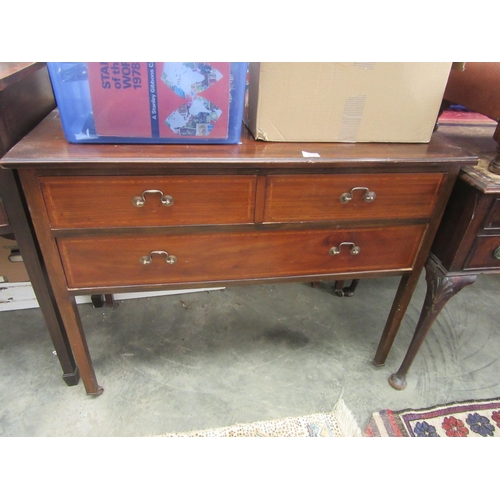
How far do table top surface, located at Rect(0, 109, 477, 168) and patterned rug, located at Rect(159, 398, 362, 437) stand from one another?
82cm

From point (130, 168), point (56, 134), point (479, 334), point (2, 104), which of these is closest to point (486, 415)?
point (479, 334)

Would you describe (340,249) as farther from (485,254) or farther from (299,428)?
(299,428)

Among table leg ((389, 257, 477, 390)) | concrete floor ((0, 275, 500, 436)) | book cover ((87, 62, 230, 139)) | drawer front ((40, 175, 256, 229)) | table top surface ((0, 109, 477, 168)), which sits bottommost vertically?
concrete floor ((0, 275, 500, 436))

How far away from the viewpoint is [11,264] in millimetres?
1363

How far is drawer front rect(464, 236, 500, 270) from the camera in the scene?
0.99m

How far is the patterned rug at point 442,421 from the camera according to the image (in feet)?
3.76

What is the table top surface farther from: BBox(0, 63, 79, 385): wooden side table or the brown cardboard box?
the brown cardboard box

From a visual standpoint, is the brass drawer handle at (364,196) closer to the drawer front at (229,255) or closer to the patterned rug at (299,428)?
the drawer front at (229,255)

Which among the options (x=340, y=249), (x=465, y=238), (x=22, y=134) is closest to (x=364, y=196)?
(x=340, y=249)

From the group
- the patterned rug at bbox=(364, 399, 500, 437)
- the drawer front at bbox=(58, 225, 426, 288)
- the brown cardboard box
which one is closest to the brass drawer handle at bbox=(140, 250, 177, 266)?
the drawer front at bbox=(58, 225, 426, 288)

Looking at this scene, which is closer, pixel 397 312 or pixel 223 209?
pixel 223 209

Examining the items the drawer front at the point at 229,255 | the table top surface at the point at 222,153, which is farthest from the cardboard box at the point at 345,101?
the drawer front at the point at 229,255

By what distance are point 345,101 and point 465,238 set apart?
491 millimetres
